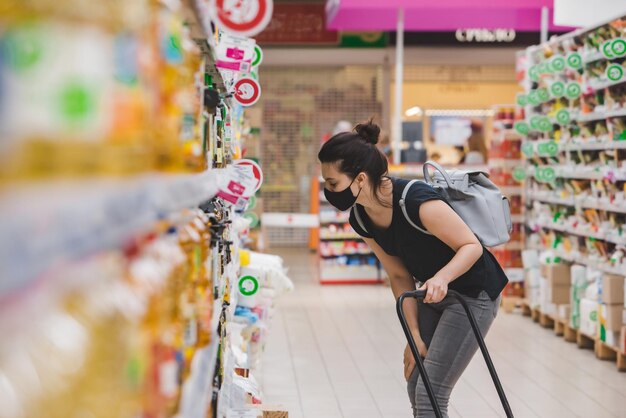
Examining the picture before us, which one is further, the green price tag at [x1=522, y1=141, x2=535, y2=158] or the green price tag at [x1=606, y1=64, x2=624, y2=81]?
the green price tag at [x1=522, y1=141, x2=535, y2=158]

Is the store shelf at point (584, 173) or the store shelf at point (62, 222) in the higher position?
the store shelf at point (62, 222)

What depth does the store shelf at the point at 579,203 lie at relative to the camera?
7.49 metres

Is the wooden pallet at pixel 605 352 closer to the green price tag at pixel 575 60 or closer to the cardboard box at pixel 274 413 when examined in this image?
the green price tag at pixel 575 60

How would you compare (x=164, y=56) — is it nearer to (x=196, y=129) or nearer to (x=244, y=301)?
(x=196, y=129)

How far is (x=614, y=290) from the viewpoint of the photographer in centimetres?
709

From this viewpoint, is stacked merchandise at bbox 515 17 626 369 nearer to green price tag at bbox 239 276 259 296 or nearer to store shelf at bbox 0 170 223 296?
green price tag at bbox 239 276 259 296

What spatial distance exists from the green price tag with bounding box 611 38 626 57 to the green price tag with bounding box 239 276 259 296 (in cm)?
348

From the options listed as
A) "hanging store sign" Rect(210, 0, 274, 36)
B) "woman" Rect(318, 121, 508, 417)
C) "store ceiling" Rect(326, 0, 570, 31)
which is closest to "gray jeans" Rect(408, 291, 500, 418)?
"woman" Rect(318, 121, 508, 417)

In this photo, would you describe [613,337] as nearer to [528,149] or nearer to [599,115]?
[599,115]

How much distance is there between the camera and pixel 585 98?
829 cm

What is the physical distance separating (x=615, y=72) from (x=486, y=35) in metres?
10.1

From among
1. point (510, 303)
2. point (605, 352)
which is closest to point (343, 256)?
point (510, 303)

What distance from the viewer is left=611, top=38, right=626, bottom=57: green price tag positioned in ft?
23.9

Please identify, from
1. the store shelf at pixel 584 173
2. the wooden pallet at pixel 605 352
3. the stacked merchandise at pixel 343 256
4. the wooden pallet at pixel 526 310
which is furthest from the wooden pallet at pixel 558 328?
the stacked merchandise at pixel 343 256
